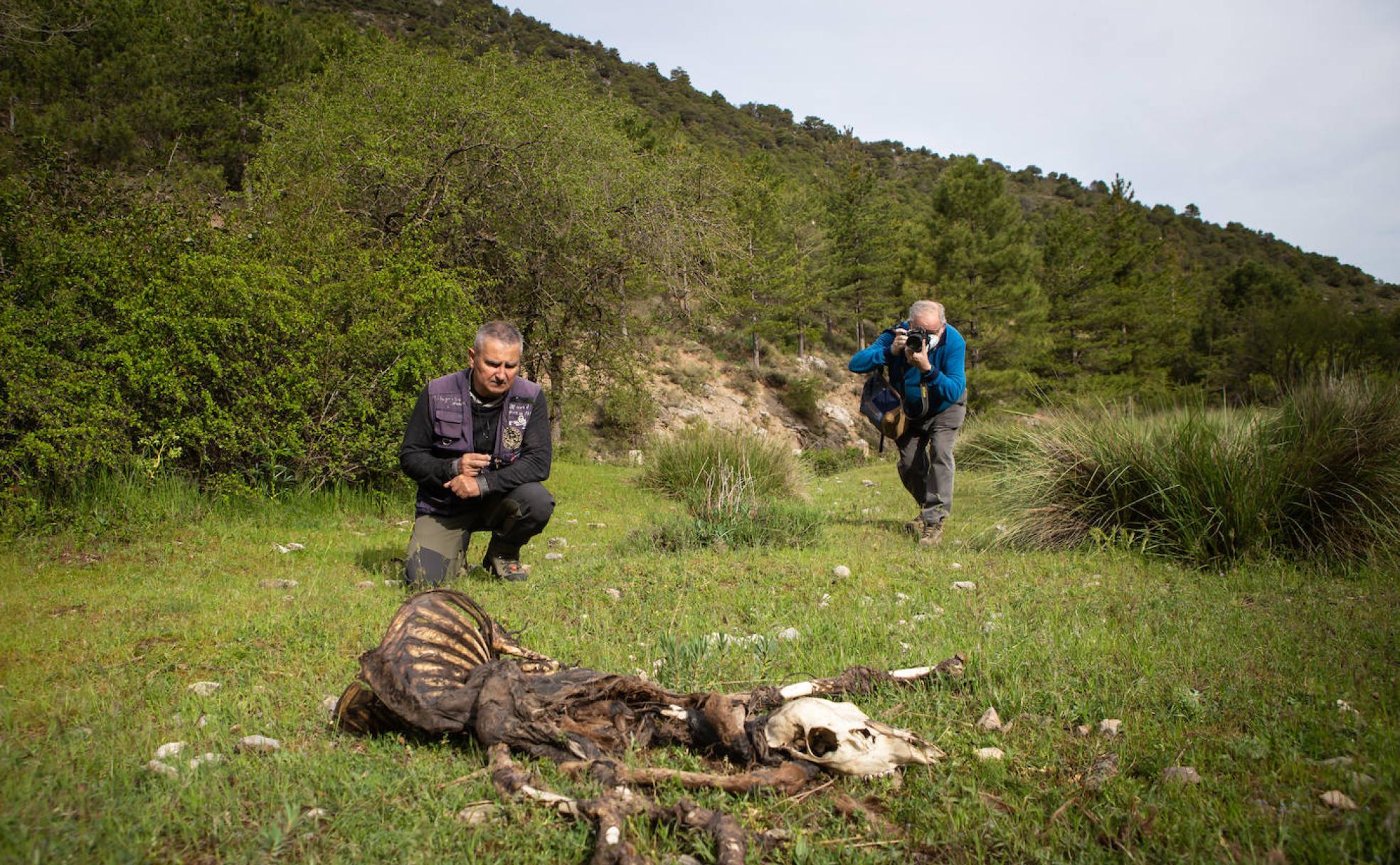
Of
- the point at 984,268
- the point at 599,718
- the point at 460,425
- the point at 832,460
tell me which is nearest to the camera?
the point at 599,718

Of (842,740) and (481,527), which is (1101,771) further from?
(481,527)

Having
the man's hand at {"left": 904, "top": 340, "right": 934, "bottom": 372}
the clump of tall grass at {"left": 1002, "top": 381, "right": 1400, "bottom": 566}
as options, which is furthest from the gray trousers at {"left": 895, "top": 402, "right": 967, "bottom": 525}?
the clump of tall grass at {"left": 1002, "top": 381, "right": 1400, "bottom": 566}

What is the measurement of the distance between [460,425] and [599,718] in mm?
3140

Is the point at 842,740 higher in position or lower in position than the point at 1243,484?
lower

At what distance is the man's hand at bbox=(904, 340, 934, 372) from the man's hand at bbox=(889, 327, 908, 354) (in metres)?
0.06

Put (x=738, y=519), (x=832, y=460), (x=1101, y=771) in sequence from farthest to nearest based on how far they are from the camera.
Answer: (x=832, y=460) < (x=738, y=519) < (x=1101, y=771)

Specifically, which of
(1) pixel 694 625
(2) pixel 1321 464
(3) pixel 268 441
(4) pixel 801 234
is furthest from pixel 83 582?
(4) pixel 801 234

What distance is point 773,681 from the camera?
9.52 ft

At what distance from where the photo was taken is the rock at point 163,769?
220 cm

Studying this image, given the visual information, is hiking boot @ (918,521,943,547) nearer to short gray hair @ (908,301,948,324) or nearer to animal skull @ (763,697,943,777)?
short gray hair @ (908,301,948,324)

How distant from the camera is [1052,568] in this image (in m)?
5.16

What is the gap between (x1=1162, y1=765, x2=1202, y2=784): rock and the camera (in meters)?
2.08

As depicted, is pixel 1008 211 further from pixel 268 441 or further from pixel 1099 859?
pixel 1099 859

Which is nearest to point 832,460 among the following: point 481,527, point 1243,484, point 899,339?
point 899,339
